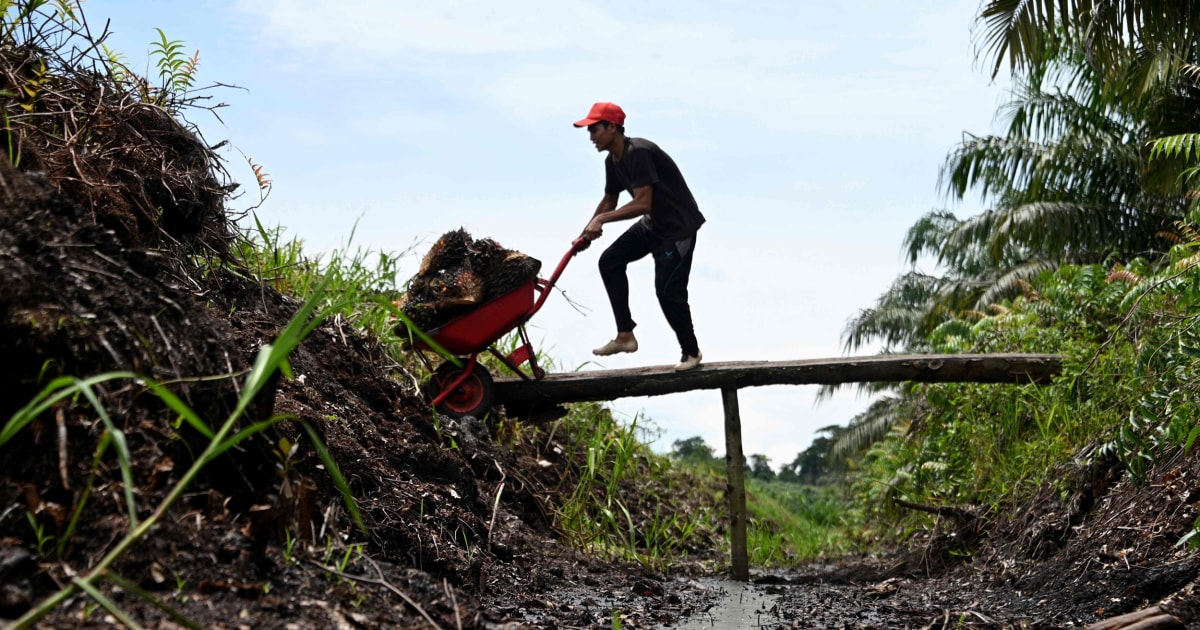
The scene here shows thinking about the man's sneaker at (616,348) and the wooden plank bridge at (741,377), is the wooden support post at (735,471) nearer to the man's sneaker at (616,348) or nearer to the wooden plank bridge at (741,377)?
the wooden plank bridge at (741,377)

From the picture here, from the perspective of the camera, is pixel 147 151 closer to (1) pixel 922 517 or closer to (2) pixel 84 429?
(2) pixel 84 429

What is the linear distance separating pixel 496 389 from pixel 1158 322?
13.9ft

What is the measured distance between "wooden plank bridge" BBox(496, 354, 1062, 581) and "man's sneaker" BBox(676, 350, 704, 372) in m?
0.05

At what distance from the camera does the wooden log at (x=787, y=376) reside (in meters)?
7.03

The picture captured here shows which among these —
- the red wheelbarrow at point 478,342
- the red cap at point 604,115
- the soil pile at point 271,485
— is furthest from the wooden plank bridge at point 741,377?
the red cap at point 604,115

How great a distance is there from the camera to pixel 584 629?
407 cm

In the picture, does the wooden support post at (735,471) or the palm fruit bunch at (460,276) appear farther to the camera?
the wooden support post at (735,471)

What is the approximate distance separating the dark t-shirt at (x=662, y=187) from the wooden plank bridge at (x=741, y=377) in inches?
39.6

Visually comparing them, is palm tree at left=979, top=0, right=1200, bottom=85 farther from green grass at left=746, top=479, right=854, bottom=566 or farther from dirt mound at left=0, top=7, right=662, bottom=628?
dirt mound at left=0, top=7, right=662, bottom=628

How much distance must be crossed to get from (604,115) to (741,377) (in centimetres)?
201

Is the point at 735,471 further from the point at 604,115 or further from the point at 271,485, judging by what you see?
the point at 271,485

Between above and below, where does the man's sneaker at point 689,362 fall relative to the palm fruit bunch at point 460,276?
below

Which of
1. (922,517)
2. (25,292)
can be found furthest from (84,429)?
(922,517)

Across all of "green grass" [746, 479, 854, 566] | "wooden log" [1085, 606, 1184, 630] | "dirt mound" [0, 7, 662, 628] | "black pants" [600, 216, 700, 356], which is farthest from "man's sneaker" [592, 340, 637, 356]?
"wooden log" [1085, 606, 1184, 630]
